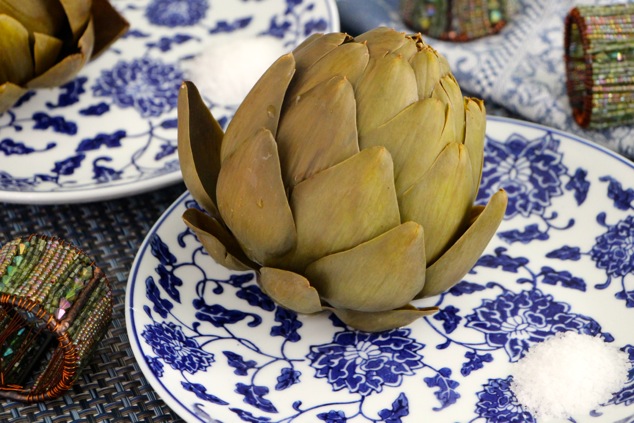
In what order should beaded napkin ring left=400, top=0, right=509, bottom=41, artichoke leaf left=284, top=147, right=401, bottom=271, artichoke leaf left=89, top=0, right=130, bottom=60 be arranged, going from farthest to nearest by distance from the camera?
1. beaded napkin ring left=400, top=0, right=509, bottom=41
2. artichoke leaf left=89, top=0, right=130, bottom=60
3. artichoke leaf left=284, top=147, right=401, bottom=271

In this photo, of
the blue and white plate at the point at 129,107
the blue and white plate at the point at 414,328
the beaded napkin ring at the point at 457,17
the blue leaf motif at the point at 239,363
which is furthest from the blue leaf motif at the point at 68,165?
the beaded napkin ring at the point at 457,17

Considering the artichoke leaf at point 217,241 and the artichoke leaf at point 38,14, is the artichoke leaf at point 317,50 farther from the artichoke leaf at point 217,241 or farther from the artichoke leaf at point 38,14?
the artichoke leaf at point 38,14

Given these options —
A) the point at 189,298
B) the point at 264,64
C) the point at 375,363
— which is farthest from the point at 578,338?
the point at 264,64

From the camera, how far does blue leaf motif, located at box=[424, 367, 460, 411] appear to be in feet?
1.59

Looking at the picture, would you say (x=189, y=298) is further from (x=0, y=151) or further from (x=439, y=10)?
(x=439, y=10)

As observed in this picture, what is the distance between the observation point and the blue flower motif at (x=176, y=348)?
49 centimetres

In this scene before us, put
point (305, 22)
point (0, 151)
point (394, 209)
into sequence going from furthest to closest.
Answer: point (305, 22), point (0, 151), point (394, 209)

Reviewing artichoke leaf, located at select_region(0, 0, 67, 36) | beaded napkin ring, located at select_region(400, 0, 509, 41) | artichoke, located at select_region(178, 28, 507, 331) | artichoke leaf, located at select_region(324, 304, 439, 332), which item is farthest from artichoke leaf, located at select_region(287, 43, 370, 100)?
beaded napkin ring, located at select_region(400, 0, 509, 41)

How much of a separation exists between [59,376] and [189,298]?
85 mm

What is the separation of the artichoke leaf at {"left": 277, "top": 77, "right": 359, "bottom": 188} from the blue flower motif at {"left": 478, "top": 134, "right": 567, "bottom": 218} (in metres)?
0.20

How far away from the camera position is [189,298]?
54cm

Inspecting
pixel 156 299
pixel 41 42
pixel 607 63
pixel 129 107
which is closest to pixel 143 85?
pixel 129 107

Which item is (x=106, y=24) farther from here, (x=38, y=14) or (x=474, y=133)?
(x=474, y=133)

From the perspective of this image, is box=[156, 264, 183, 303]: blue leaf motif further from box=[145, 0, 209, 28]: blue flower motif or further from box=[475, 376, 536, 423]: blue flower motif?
box=[145, 0, 209, 28]: blue flower motif
